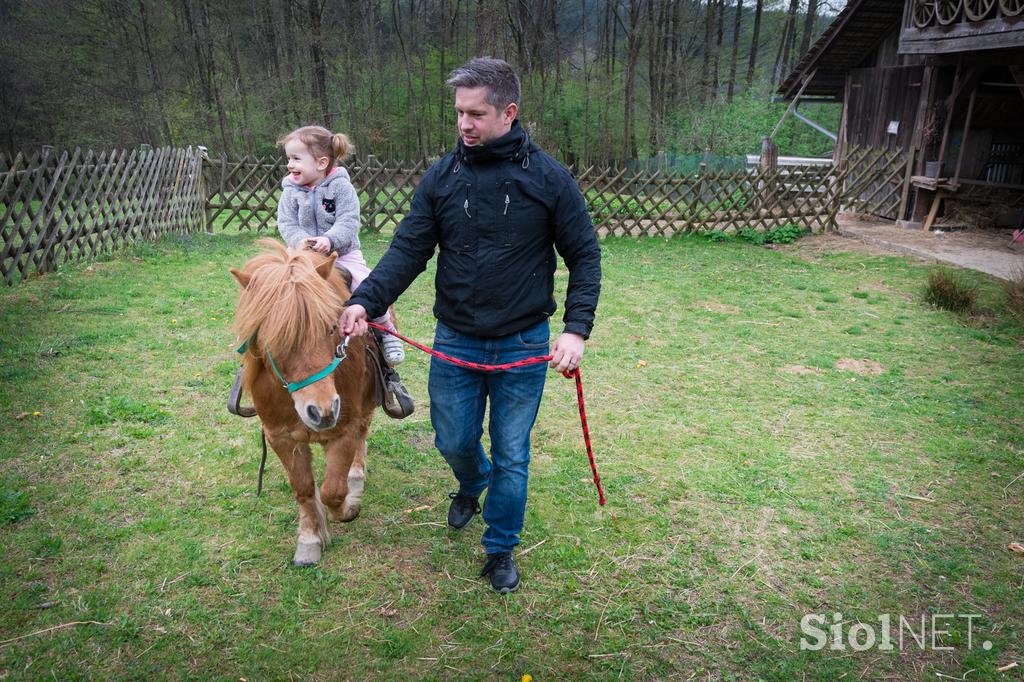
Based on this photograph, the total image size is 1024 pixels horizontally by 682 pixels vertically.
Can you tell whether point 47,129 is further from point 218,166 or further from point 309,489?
point 309,489

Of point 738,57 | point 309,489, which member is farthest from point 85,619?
point 738,57

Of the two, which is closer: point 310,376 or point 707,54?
point 310,376

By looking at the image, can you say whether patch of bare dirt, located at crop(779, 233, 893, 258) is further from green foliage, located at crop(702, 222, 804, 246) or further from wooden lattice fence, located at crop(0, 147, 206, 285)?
wooden lattice fence, located at crop(0, 147, 206, 285)

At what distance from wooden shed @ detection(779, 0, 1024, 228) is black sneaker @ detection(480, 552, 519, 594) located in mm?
10656

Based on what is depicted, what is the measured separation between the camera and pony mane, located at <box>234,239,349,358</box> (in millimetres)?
2250

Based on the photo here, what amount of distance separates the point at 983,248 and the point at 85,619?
1215cm

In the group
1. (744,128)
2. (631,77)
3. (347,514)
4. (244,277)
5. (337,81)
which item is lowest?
(347,514)

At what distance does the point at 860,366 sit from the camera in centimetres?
545

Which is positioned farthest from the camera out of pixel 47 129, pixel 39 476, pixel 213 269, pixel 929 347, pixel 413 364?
pixel 47 129

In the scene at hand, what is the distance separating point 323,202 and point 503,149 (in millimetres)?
1339

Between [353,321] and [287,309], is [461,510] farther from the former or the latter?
[287,309]

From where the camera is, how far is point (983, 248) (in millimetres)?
10023

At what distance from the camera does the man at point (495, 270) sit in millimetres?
2361

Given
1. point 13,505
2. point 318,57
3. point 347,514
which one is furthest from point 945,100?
point 318,57
